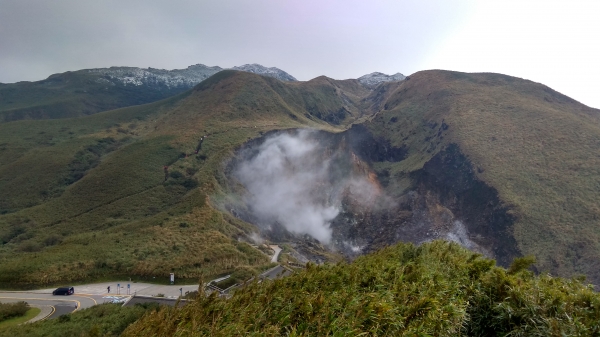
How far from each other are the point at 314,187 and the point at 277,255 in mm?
27056

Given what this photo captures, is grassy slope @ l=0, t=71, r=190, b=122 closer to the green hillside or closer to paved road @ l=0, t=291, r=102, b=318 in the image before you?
the green hillside

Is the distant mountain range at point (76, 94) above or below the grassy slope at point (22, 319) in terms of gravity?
above

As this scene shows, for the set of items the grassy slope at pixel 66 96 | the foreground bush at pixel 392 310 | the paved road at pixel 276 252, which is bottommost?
the paved road at pixel 276 252

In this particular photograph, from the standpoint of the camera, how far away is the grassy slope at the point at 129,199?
31.8 meters

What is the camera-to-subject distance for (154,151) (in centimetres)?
6425

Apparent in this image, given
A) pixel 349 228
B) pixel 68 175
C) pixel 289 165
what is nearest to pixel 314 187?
pixel 289 165

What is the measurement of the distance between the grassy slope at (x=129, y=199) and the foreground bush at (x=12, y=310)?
6.77 m

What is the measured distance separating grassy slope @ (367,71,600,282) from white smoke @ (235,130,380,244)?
17.8 metres

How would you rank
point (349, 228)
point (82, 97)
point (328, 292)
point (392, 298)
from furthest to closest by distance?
1. point (82, 97)
2. point (349, 228)
3. point (328, 292)
4. point (392, 298)

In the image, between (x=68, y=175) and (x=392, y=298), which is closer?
(x=392, y=298)

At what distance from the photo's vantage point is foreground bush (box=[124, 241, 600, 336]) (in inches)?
234

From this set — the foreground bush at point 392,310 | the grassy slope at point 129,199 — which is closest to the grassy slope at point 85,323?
the foreground bush at point 392,310

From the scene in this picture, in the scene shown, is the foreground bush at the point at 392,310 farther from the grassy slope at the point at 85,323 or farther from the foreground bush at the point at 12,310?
the foreground bush at the point at 12,310

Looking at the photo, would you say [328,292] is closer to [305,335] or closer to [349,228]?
[305,335]
